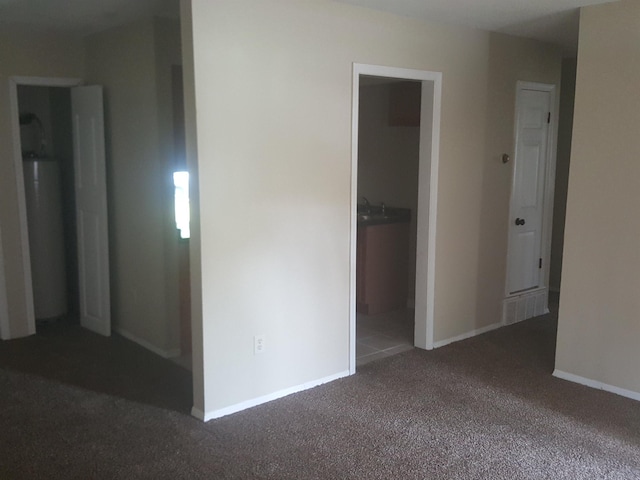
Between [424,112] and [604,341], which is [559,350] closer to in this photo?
[604,341]

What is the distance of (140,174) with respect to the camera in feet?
14.5

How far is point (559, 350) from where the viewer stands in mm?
3984

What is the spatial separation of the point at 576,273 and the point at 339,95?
195cm

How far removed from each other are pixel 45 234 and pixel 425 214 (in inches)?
128

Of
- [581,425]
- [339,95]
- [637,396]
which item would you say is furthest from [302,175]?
[637,396]

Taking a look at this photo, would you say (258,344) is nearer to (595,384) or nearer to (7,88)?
(595,384)

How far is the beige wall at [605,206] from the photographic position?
3535 mm

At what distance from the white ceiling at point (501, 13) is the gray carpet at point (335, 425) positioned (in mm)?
2410

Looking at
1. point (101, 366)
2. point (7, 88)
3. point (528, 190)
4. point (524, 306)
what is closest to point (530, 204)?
point (528, 190)

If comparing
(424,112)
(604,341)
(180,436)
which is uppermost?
(424,112)

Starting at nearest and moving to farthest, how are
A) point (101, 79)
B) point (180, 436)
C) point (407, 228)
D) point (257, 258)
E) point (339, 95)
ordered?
1. point (180, 436)
2. point (257, 258)
3. point (339, 95)
4. point (101, 79)
5. point (407, 228)

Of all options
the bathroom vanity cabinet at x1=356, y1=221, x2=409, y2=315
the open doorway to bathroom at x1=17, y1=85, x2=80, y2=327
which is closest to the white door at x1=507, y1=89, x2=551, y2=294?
the bathroom vanity cabinet at x1=356, y1=221, x2=409, y2=315

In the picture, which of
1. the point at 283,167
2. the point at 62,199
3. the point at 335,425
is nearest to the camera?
the point at 335,425

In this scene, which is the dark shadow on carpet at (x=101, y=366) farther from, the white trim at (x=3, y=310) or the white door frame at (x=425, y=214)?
the white door frame at (x=425, y=214)
